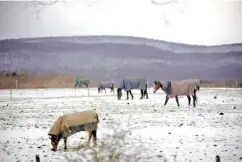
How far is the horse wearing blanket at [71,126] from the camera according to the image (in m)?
4.16

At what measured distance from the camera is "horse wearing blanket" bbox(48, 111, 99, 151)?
13.6 ft

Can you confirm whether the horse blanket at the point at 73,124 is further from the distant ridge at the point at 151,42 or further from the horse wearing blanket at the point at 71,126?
the distant ridge at the point at 151,42

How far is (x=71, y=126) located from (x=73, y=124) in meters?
0.03

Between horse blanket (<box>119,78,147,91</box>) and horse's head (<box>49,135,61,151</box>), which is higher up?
horse blanket (<box>119,78,147,91</box>)

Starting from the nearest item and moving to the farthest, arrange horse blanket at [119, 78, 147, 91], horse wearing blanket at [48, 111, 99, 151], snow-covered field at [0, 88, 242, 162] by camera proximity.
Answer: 1. snow-covered field at [0, 88, 242, 162]
2. horse wearing blanket at [48, 111, 99, 151]
3. horse blanket at [119, 78, 147, 91]

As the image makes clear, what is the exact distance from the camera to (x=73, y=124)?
423cm

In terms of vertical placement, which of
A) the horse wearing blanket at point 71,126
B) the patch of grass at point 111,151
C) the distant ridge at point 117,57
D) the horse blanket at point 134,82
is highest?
the distant ridge at point 117,57

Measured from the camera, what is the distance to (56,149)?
4.17m

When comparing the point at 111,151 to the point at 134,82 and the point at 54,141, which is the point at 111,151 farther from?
the point at 134,82

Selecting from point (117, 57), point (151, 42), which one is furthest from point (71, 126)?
point (151, 42)

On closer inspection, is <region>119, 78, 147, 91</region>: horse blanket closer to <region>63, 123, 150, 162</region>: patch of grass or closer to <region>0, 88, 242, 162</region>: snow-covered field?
<region>0, 88, 242, 162</region>: snow-covered field

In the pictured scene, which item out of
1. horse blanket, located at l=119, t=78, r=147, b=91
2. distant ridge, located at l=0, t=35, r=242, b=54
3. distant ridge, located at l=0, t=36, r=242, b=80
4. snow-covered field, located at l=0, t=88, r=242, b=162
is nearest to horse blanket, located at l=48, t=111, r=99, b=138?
snow-covered field, located at l=0, t=88, r=242, b=162

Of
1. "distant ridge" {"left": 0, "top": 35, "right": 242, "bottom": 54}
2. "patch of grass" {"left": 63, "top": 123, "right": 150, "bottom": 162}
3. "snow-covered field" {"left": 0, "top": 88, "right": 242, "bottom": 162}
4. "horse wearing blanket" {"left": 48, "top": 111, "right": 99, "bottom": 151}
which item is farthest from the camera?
"distant ridge" {"left": 0, "top": 35, "right": 242, "bottom": 54}

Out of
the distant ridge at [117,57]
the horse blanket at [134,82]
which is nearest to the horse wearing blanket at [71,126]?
the distant ridge at [117,57]
